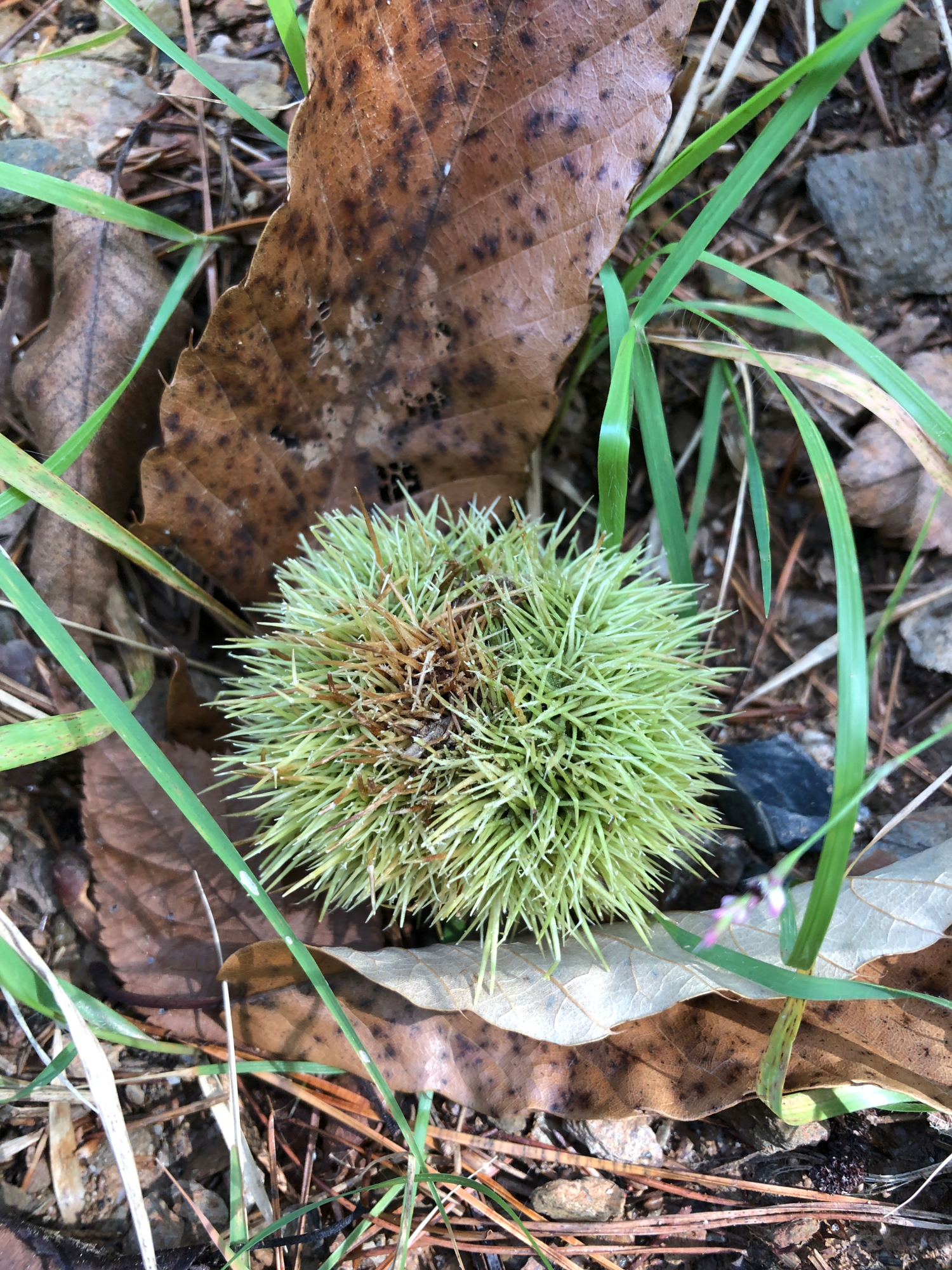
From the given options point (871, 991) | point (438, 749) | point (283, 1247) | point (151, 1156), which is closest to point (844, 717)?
point (871, 991)

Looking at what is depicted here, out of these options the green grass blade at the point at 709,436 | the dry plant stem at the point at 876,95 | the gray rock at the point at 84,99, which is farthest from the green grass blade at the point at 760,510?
the gray rock at the point at 84,99

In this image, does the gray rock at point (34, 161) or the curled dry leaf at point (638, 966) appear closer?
the curled dry leaf at point (638, 966)

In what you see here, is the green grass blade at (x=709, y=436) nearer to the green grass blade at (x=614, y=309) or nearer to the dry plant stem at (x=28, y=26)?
the green grass blade at (x=614, y=309)

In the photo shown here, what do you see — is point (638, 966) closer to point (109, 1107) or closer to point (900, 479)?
point (109, 1107)

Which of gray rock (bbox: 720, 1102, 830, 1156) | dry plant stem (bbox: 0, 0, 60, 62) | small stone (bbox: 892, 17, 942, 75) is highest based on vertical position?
dry plant stem (bbox: 0, 0, 60, 62)

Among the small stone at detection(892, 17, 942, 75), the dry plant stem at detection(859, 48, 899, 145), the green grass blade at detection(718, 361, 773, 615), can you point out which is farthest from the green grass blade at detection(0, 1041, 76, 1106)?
the small stone at detection(892, 17, 942, 75)

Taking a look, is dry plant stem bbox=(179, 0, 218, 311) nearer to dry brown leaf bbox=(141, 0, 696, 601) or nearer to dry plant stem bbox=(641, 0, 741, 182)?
dry brown leaf bbox=(141, 0, 696, 601)
